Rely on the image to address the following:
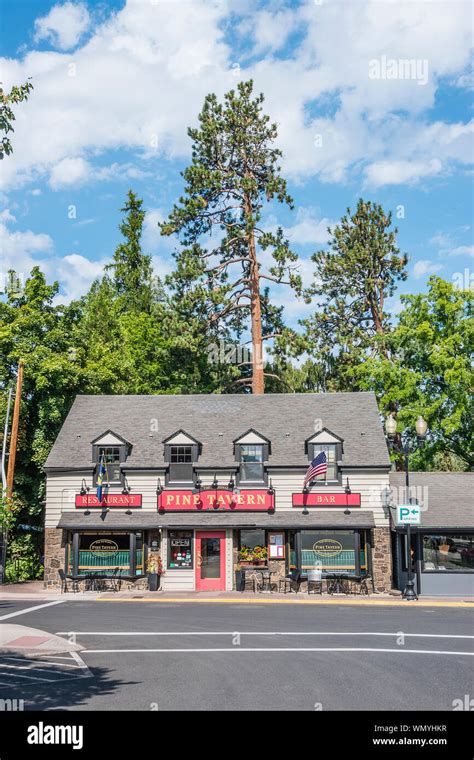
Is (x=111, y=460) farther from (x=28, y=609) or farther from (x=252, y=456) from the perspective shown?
(x=28, y=609)

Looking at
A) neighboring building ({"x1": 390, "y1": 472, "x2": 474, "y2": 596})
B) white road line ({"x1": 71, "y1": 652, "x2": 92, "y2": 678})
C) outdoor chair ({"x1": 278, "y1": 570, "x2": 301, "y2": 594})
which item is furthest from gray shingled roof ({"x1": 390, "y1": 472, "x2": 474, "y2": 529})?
white road line ({"x1": 71, "y1": 652, "x2": 92, "y2": 678})

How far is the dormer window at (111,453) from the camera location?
32812mm

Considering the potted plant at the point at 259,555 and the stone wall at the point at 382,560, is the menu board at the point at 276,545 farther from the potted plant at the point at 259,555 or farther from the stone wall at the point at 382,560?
the stone wall at the point at 382,560

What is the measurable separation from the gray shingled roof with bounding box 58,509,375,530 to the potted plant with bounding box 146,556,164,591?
1.56 meters

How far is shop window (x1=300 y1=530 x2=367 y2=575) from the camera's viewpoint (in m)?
30.7

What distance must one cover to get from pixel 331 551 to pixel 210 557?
500cm

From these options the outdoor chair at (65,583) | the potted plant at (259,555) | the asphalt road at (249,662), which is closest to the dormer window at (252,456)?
the potted plant at (259,555)

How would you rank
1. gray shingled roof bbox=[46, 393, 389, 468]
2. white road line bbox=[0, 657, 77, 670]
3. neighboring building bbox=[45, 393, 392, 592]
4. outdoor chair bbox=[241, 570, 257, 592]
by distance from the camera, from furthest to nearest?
gray shingled roof bbox=[46, 393, 389, 468], neighboring building bbox=[45, 393, 392, 592], outdoor chair bbox=[241, 570, 257, 592], white road line bbox=[0, 657, 77, 670]

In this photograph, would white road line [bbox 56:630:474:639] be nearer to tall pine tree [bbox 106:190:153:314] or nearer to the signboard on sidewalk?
the signboard on sidewalk

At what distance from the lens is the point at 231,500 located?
32031mm

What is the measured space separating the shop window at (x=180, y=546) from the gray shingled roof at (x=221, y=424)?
3.00 metres
